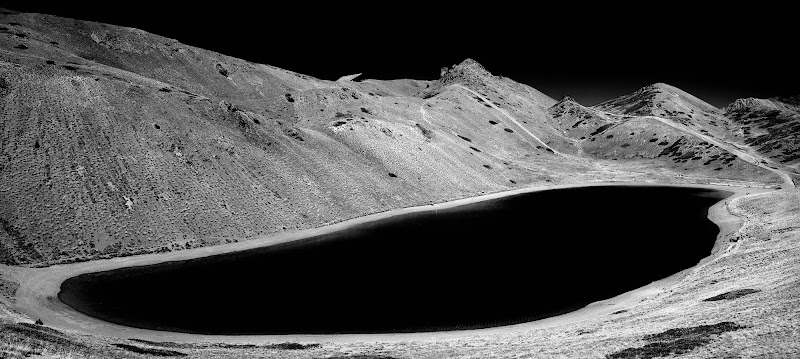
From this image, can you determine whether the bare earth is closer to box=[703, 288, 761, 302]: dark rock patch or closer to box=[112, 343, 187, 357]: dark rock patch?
box=[703, 288, 761, 302]: dark rock patch

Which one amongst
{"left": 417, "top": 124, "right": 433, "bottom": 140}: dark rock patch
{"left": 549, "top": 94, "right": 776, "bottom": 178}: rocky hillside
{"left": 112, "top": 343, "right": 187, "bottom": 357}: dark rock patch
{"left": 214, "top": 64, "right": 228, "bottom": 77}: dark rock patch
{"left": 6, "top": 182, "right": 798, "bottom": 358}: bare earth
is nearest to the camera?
{"left": 112, "top": 343, "right": 187, "bottom": 357}: dark rock patch

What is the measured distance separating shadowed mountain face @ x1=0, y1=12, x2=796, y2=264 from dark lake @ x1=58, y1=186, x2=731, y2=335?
10.7m

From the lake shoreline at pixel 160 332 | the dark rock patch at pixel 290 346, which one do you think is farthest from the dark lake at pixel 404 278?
the dark rock patch at pixel 290 346

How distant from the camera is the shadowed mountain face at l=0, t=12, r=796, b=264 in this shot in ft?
185

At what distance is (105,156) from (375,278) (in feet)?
157

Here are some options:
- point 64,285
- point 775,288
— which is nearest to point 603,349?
point 775,288

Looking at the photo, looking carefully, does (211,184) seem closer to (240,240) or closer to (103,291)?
(240,240)

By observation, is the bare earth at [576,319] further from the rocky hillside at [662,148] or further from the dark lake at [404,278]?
the rocky hillside at [662,148]

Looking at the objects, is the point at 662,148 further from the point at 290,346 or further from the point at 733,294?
the point at 290,346

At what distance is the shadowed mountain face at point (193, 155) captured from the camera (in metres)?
56.3

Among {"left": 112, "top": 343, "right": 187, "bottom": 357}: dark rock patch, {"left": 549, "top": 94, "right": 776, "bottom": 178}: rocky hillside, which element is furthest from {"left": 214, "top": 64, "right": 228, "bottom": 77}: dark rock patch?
{"left": 549, "top": 94, "right": 776, "bottom": 178}: rocky hillside

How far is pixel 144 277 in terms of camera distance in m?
47.3

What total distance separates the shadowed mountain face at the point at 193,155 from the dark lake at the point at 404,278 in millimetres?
10654

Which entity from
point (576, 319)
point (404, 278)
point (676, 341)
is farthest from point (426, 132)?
point (676, 341)
